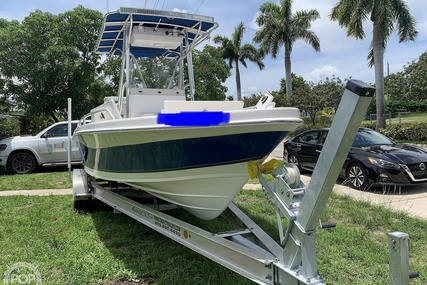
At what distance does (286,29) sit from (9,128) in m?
22.7

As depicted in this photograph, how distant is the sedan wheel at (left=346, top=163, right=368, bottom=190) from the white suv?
7.49 metres

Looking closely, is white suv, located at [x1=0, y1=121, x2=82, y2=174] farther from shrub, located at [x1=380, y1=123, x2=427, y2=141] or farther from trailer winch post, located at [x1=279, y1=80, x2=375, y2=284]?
shrub, located at [x1=380, y1=123, x2=427, y2=141]

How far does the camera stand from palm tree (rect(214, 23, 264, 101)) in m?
38.3

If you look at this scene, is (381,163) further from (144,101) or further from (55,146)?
(55,146)

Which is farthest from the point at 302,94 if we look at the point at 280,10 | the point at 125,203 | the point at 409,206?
the point at 125,203

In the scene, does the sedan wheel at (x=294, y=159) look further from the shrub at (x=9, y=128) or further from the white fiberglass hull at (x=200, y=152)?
the shrub at (x=9, y=128)

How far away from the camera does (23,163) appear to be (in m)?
10.7

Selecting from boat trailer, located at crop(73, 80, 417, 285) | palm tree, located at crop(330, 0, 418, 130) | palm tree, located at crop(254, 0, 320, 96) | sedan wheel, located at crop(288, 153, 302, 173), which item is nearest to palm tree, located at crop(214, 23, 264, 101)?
palm tree, located at crop(254, 0, 320, 96)

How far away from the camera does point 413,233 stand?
4.52m

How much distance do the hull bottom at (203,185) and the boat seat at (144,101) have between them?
126 centimetres

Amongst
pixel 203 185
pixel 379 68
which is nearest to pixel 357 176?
pixel 203 185

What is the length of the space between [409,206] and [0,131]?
52.2 ft

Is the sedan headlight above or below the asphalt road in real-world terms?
above

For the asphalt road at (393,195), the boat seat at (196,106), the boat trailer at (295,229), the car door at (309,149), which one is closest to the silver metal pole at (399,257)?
the boat trailer at (295,229)
